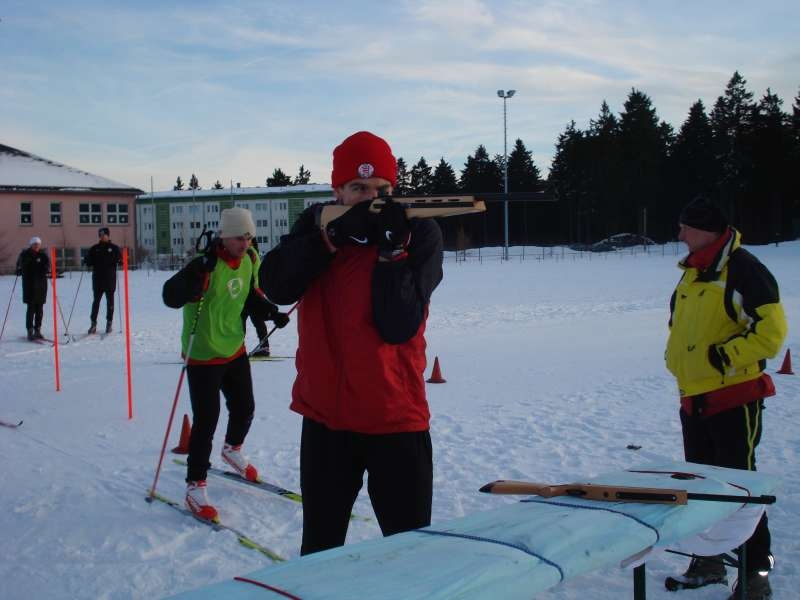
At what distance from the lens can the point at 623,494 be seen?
2688 millimetres

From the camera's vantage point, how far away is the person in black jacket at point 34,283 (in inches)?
547

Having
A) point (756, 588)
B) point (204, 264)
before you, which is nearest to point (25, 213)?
point (204, 264)

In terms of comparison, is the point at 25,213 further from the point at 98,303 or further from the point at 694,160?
the point at 694,160

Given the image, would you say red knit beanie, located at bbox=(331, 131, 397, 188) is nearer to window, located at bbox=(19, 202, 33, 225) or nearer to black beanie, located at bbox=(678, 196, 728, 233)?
black beanie, located at bbox=(678, 196, 728, 233)

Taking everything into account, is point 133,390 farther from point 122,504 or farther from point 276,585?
point 276,585

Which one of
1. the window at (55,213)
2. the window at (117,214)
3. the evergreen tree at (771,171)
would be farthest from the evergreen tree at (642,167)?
the window at (55,213)

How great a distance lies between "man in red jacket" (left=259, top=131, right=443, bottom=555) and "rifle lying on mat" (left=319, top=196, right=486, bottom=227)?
0.10 feet

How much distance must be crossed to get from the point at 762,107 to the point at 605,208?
15.9 metres

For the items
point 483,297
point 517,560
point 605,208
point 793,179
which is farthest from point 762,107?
point 517,560

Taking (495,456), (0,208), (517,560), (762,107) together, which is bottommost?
(495,456)

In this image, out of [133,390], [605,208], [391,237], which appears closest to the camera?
[391,237]

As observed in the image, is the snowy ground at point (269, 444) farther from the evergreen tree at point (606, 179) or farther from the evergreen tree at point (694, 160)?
the evergreen tree at point (606, 179)

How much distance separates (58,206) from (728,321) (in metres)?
52.5

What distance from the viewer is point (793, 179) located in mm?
59438
